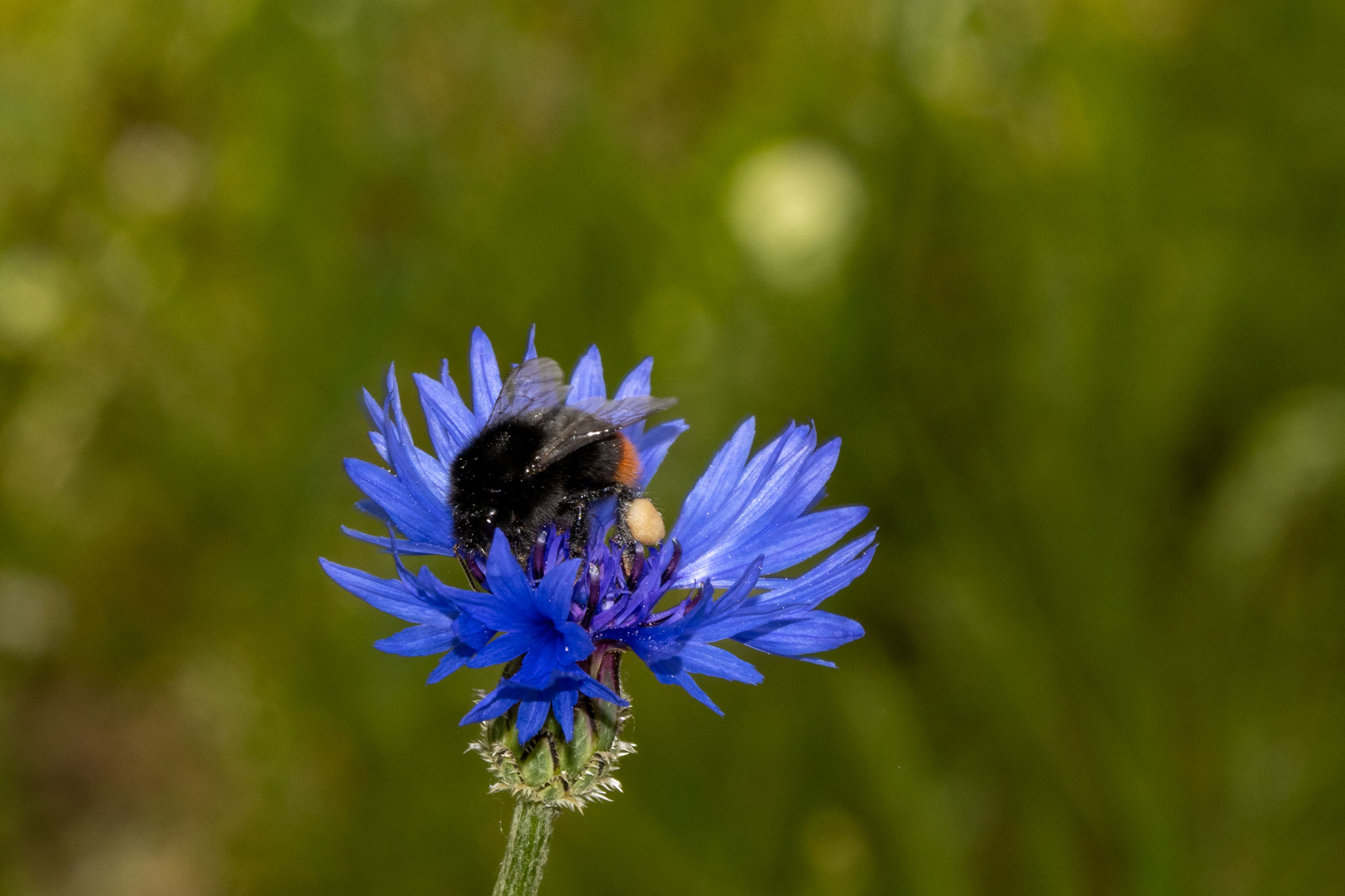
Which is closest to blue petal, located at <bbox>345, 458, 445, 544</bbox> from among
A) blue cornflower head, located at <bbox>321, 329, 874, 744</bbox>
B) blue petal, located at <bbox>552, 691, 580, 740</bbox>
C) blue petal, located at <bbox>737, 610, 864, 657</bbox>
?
blue cornflower head, located at <bbox>321, 329, 874, 744</bbox>

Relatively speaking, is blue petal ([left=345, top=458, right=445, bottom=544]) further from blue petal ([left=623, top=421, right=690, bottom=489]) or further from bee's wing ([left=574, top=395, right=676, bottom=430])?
blue petal ([left=623, top=421, right=690, bottom=489])

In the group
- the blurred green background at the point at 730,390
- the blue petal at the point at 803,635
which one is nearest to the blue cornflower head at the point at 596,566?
the blue petal at the point at 803,635

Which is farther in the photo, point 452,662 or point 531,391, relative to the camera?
point 531,391

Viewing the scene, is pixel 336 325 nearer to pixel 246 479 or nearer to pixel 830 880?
pixel 246 479

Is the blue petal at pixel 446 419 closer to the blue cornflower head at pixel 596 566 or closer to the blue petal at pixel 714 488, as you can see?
the blue cornflower head at pixel 596 566

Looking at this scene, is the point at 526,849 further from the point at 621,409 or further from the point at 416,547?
the point at 621,409

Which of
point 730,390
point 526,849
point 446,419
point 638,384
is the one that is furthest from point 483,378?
point 730,390
